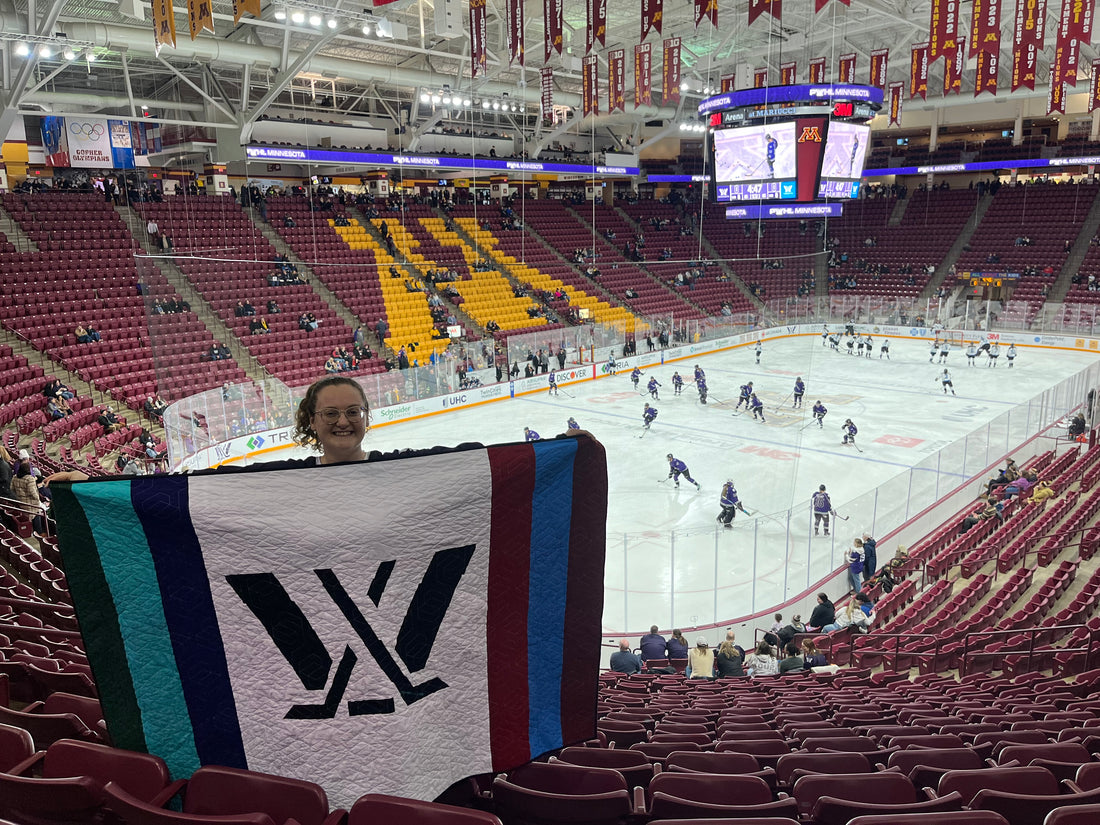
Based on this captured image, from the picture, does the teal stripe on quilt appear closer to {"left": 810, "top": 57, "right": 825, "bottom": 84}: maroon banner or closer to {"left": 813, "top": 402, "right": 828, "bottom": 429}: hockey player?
{"left": 813, "top": 402, "right": 828, "bottom": 429}: hockey player

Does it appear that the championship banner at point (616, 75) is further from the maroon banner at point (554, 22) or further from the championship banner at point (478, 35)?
the championship banner at point (478, 35)

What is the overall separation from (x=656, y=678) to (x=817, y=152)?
1884 cm

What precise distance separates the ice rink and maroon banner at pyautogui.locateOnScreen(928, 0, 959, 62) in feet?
30.4

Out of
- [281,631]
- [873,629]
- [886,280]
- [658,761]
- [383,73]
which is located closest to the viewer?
[281,631]

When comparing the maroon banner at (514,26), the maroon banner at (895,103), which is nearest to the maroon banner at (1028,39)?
the maroon banner at (895,103)

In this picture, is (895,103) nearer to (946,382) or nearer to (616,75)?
(946,382)

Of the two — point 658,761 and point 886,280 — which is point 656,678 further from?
point 886,280

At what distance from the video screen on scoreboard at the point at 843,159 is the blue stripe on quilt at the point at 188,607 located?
963 inches

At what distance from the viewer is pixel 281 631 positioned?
7.72ft

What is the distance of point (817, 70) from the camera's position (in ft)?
93.8

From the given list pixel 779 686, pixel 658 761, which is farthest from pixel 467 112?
pixel 658 761

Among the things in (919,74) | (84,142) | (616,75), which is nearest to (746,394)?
(616,75)

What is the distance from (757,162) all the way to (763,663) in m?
17.8

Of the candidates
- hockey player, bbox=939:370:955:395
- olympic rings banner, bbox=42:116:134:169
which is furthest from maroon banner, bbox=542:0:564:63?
olympic rings banner, bbox=42:116:134:169
